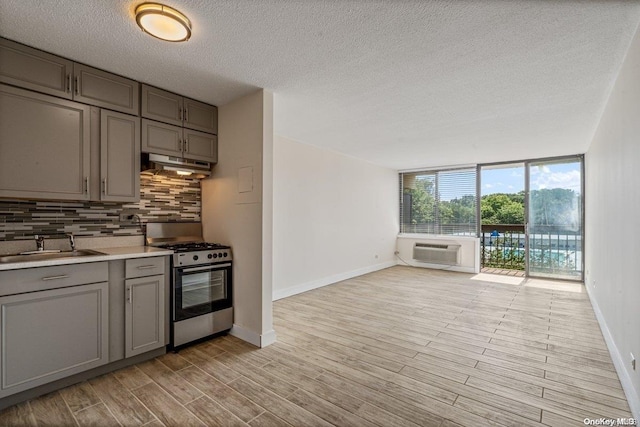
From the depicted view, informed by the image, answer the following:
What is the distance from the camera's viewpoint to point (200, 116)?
3229 millimetres

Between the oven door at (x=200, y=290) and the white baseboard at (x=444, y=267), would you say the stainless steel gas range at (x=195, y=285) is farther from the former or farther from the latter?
the white baseboard at (x=444, y=267)

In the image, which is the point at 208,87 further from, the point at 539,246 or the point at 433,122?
the point at 539,246

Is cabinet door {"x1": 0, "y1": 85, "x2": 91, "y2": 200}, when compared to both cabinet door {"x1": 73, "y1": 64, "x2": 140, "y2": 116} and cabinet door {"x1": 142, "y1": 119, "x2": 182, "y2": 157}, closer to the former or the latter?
cabinet door {"x1": 73, "y1": 64, "x2": 140, "y2": 116}

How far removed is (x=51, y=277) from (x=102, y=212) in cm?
90

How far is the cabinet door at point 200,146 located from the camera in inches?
123

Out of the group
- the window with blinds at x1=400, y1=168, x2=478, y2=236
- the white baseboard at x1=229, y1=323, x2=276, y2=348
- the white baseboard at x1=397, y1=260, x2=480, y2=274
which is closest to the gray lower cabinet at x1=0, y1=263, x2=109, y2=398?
the white baseboard at x1=229, y1=323, x2=276, y2=348

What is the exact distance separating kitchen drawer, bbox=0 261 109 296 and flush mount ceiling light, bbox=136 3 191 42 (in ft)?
5.58

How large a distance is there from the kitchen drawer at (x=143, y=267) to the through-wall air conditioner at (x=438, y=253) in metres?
5.74

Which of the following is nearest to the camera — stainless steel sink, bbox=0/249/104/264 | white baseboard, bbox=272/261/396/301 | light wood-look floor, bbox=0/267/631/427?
light wood-look floor, bbox=0/267/631/427

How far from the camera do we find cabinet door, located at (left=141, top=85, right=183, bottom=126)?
9.21ft

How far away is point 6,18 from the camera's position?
6.21ft

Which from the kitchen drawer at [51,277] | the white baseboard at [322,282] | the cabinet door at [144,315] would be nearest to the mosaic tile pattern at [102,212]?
the kitchen drawer at [51,277]

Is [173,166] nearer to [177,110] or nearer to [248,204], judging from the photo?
[177,110]

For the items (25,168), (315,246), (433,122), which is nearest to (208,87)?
(25,168)
